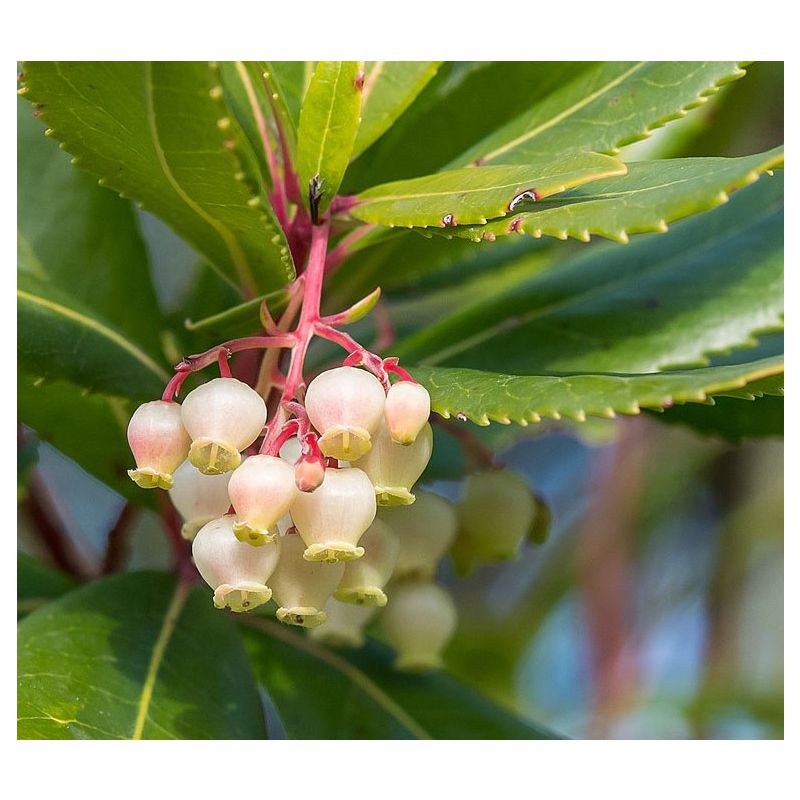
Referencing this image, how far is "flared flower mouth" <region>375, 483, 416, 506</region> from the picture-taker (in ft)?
2.27

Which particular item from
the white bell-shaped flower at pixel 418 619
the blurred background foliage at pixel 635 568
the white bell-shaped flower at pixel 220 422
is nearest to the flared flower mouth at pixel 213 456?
the white bell-shaped flower at pixel 220 422

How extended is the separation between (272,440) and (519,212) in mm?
224

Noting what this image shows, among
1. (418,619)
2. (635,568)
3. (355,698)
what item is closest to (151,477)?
(418,619)

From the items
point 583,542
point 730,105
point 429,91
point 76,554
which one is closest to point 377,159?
point 429,91

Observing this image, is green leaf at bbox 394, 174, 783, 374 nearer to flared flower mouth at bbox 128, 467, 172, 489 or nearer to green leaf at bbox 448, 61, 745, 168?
green leaf at bbox 448, 61, 745, 168

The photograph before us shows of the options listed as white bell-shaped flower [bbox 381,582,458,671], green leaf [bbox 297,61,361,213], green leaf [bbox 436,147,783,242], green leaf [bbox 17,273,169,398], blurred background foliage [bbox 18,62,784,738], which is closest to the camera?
green leaf [bbox 436,147,783,242]

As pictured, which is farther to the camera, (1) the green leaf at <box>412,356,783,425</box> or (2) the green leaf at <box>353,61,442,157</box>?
(2) the green leaf at <box>353,61,442,157</box>

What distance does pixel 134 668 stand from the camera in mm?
863

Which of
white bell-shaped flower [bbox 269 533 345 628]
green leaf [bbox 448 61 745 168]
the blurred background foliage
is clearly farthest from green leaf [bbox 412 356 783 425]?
the blurred background foliage

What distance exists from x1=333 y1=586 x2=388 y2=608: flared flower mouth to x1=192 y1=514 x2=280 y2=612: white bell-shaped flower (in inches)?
3.0

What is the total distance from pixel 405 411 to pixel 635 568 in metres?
1.50

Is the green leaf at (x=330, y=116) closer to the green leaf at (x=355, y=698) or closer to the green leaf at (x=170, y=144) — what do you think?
the green leaf at (x=170, y=144)

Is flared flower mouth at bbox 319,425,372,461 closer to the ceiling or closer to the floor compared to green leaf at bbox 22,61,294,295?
closer to the floor

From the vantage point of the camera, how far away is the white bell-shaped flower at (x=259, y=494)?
64 cm
